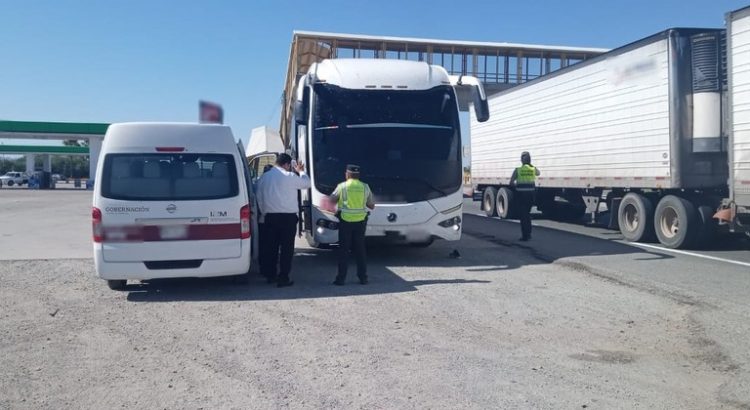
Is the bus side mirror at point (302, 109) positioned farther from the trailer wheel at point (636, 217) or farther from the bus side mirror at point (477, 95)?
the trailer wheel at point (636, 217)

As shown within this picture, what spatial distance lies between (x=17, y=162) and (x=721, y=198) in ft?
393

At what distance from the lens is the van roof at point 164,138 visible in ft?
27.2

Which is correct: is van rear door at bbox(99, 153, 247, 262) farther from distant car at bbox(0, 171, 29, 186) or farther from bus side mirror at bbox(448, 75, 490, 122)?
distant car at bbox(0, 171, 29, 186)

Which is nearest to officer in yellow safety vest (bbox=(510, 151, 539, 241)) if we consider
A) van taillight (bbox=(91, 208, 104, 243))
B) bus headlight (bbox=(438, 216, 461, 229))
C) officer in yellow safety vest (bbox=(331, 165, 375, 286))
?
bus headlight (bbox=(438, 216, 461, 229))

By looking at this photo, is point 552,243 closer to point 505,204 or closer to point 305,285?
point 305,285

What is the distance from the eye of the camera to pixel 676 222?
1320 cm

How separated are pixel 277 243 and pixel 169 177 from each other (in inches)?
68.3

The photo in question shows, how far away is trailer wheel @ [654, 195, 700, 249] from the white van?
8773mm

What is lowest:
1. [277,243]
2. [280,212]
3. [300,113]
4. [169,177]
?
[277,243]

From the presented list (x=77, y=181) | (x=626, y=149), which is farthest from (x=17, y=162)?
(x=626, y=149)

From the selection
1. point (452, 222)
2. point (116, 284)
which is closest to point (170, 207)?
point (116, 284)

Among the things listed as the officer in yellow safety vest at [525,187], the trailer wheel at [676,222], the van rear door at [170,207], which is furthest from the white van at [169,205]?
the trailer wheel at [676,222]

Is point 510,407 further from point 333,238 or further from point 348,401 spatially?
point 333,238

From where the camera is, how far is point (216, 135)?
8.62 metres
